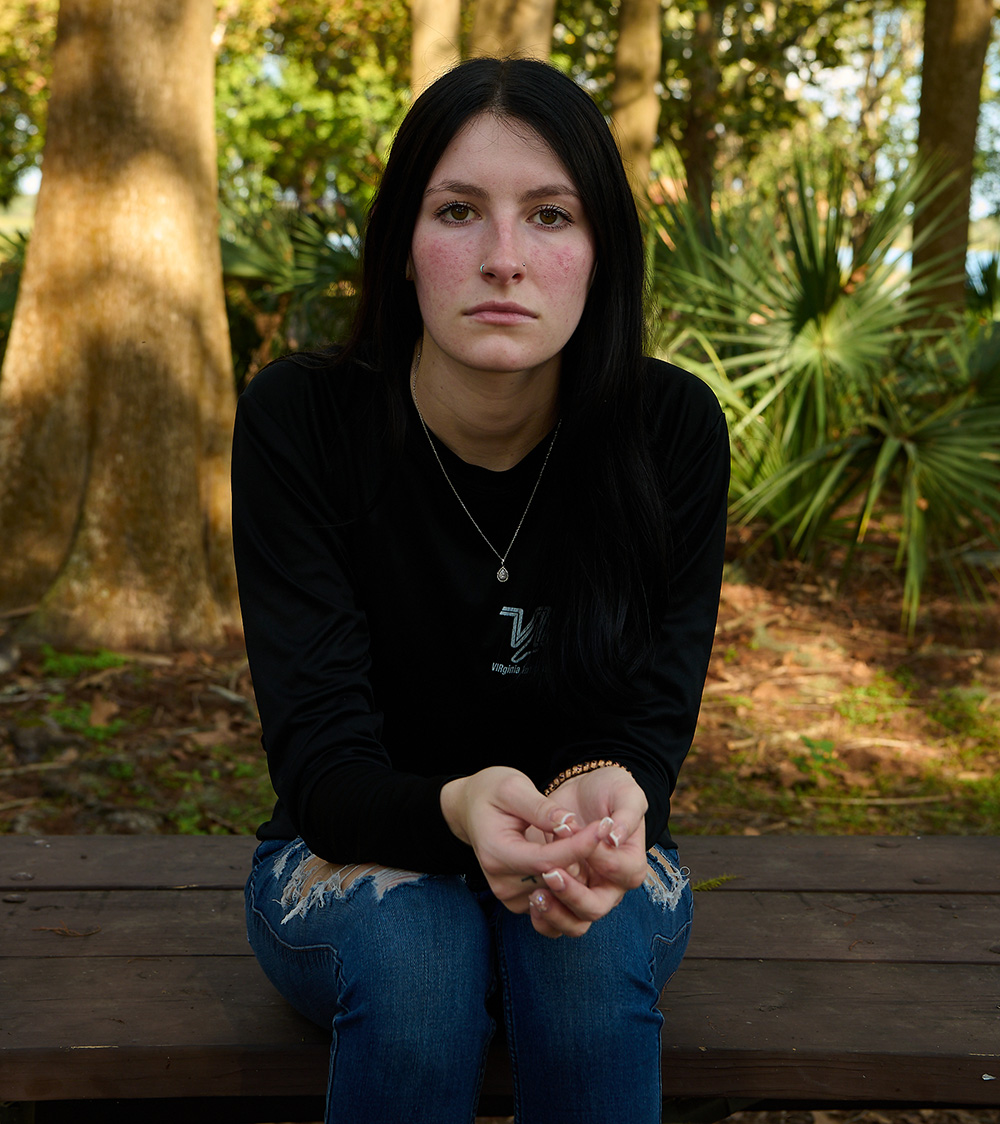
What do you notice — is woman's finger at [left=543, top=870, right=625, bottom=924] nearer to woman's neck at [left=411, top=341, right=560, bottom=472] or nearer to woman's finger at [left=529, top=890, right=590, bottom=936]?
woman's finger at [left=529, top=890, right=590, bottom=936]

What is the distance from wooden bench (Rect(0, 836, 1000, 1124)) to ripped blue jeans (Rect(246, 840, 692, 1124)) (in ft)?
0.41

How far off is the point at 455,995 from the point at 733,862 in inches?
36.8

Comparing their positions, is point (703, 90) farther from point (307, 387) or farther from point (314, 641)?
point (314, 641)

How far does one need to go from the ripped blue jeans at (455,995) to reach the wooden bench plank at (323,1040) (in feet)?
0.30

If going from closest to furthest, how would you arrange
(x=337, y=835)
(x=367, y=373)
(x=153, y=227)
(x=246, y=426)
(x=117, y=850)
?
(x=337, y=835) < (x=246, y=426) < (x=367, y=373) < (x=117, y=850) < (x=153, y=227)

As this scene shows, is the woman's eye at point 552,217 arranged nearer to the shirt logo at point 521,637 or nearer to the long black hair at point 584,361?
the long black hair at point 584,361

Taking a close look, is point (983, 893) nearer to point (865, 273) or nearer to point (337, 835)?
point (337, 835)

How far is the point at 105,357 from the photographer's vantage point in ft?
14.7

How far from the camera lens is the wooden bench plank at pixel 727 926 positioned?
192 centimetres

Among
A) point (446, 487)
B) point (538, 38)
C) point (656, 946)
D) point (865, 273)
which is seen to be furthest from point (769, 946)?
point (538, 38)

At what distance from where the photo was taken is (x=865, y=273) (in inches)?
214

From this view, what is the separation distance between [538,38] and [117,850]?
6.08 meters

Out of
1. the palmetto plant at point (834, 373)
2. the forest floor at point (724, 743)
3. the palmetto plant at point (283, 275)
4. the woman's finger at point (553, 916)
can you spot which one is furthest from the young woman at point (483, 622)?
the palmetto plant at point (283, 275)

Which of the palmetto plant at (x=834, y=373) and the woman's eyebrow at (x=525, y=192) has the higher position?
the woman's eyebrow at (x=525, y=192)
